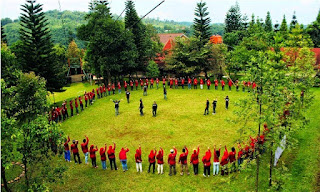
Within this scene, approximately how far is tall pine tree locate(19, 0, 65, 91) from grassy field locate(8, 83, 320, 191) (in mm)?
4651

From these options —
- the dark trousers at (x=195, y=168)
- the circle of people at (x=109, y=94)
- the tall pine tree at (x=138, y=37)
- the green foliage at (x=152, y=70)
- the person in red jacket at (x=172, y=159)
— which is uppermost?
the tall pine tree at (x=138, y=37)

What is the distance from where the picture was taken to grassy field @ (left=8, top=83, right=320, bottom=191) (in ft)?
34.6

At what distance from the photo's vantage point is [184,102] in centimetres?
2172

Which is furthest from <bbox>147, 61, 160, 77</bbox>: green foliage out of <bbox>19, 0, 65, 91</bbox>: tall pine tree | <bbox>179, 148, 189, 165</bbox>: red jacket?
<bbox>179, 148, 189, 165</bbox>: red jacket

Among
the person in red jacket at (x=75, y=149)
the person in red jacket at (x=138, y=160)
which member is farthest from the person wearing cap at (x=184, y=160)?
the person in red jacket at (x=75, y=149)

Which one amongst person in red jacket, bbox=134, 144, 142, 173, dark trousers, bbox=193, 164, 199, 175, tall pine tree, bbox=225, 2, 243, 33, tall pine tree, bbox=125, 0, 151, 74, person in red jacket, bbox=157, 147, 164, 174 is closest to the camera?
dark trousers, bbox=193, 164, 199, 175

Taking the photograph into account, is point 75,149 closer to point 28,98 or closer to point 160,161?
point 160,161

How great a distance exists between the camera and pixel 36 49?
74.0 ft

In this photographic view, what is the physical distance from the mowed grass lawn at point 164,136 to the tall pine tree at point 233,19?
1090 inches

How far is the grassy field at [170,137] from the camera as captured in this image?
34.6 feet

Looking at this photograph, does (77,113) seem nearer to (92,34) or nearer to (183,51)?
(92,34)

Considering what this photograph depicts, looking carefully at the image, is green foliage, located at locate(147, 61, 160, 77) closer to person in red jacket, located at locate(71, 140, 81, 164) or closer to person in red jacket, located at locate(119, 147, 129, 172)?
person in red jacket, located at locate(71, 140, 81, 164)

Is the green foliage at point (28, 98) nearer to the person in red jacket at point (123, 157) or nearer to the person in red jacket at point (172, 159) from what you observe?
the person in red jacket at point (123, 157)

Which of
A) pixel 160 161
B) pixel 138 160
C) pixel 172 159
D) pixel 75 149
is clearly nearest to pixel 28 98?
pixel 75 149
